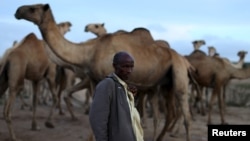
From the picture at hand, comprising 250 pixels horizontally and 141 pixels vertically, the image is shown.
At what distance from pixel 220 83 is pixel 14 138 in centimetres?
756

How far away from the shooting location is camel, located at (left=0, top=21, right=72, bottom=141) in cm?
1070

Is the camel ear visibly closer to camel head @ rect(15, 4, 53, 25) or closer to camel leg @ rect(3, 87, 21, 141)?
camel head @ rect(15, 4, 53, 25)

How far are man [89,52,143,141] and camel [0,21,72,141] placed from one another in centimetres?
599

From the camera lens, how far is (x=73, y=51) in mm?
9719

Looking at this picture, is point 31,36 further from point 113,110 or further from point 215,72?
point 113,110

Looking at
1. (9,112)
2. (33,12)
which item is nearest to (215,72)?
(9,112)

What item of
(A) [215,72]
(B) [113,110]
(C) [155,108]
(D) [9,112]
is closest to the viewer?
(B) [113,110]

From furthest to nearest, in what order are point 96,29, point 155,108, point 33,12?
point 96,29
point 155,108
point 33,12

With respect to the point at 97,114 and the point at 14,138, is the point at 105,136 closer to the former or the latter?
the point at 97,114

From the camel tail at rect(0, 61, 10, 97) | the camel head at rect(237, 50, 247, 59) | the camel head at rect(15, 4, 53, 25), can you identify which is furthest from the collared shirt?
the camel head at rect(237, 50, 247, 59)

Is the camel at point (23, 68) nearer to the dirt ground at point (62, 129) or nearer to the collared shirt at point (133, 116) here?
the dirt ground at point (62, 129)

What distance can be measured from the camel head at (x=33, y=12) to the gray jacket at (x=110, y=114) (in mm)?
5060

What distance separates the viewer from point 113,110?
491 centimetres

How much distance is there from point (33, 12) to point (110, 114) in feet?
17.1
